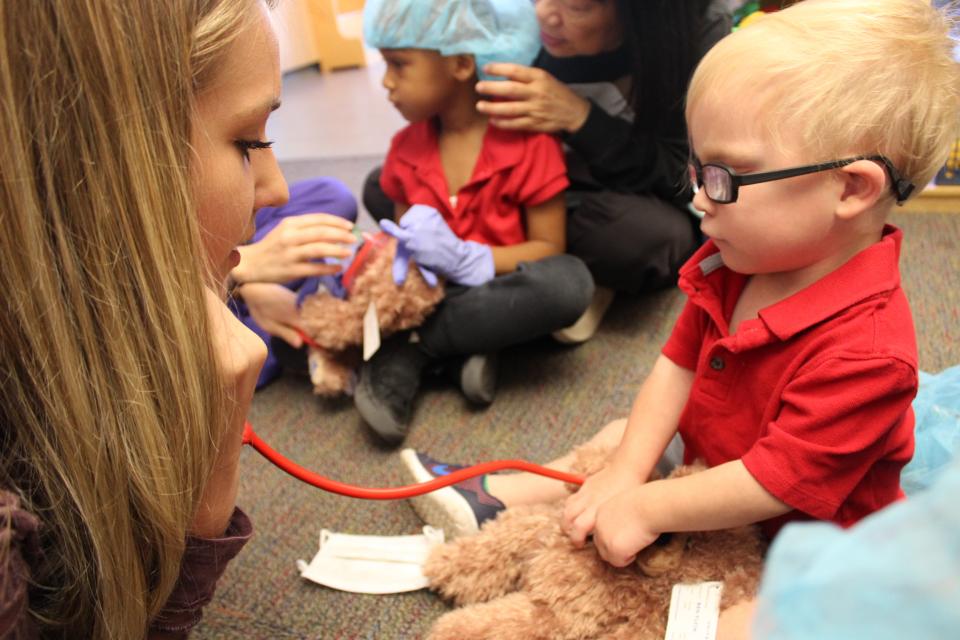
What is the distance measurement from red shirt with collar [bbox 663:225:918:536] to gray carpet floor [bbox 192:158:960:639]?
1.24 ft

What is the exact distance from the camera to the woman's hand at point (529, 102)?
1058 mm

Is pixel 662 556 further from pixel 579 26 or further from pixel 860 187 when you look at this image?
pixel 579 26

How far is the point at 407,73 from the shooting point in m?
1.09

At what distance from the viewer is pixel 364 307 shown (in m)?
1.01

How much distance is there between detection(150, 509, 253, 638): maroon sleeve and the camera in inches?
23.1

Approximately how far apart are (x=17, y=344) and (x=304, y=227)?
603mm

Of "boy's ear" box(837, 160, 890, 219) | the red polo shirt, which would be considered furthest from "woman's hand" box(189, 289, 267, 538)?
the red polo shirt

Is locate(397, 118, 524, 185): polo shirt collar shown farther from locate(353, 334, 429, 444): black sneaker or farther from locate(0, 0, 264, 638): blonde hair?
locate(0, 0, 264, 638): blonde hair

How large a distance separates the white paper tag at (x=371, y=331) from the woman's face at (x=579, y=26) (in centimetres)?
57

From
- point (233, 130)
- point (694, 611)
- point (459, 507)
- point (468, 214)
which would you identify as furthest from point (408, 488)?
point (468, 214)

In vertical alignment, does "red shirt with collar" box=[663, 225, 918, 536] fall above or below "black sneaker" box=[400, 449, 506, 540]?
above

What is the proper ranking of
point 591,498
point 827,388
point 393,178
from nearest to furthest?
point 827,388, point 591,498, point 393,178

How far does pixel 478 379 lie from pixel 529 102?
1.40 feet

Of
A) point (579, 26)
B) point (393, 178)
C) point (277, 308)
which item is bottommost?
point (277, 308)
